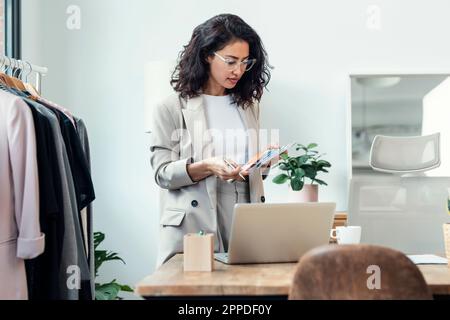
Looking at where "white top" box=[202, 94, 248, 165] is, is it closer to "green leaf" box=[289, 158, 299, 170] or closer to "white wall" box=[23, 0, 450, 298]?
"green leaf" box=[289, 158, 299, 170]

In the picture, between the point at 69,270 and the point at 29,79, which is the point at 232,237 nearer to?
the point at 69,270

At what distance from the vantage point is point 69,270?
2.26m

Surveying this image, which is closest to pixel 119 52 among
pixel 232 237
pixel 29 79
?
pixel 29 79

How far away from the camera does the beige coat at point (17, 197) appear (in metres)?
2.06

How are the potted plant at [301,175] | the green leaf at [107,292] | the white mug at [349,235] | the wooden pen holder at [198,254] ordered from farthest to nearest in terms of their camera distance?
the potted plant at [301,175], the green leaf at [107,292], the white mug at [349,235], the wooden pen holder at [198,254]

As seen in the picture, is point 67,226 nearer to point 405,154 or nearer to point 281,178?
point 281,178

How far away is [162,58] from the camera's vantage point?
3918 mm

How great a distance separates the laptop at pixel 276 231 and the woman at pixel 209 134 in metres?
0.36

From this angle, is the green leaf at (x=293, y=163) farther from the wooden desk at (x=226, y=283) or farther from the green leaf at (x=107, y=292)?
the wooden desk at (x=226, y=283)

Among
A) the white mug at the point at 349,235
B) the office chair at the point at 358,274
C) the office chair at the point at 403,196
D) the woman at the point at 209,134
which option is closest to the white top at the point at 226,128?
the woman at the point at 209,134

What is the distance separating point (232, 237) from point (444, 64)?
257cm

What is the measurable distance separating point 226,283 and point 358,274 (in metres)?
0.34

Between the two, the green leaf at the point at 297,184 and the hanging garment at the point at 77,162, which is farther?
the green leaf at the point at 297,184

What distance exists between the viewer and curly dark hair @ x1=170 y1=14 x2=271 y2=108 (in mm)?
2398
